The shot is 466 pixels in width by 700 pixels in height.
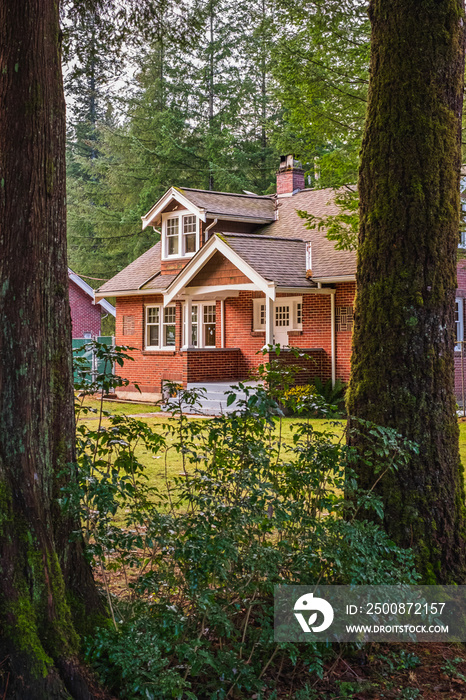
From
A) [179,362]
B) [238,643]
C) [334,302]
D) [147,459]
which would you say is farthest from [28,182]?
[179,362]

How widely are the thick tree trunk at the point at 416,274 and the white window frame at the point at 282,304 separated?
1519 cm

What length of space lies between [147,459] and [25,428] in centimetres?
800

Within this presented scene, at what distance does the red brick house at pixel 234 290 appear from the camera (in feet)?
61.9

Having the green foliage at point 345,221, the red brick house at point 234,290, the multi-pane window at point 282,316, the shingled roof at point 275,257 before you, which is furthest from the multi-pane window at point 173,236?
the green foliage at point 345,221

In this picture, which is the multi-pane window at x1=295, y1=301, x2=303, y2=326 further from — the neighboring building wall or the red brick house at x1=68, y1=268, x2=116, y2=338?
the neighboring building wall

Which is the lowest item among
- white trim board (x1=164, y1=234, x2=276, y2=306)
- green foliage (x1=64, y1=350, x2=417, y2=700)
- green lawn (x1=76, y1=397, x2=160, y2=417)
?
green lawn (x1=76, y1=397, x2=160, y2=417)

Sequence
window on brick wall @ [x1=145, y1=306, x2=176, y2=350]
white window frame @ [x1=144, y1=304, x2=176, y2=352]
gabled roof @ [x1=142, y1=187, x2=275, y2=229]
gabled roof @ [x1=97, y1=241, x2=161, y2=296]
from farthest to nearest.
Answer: gabled roof @ [x1=97, y1=241, x2=161, y2=296] < window on brick wall @ [x1=145, y1=306, x2=176, y2=350] < white window frame @ [x1=144, y1=304, x2=176, y2=352] < gabled roof @ [x1=142, y1=187, x2=275, y2=229]

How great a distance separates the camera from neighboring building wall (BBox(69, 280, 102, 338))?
1325 inches

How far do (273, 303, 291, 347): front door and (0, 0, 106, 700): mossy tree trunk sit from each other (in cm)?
1703

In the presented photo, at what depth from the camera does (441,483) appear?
451 cm

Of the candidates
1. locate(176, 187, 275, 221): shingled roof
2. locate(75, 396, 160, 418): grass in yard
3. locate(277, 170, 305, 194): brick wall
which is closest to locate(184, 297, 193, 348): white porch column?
locate(75, 396, 160, 418): grass in yard

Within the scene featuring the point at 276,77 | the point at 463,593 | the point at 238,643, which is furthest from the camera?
the point at 276,77

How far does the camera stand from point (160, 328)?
23.8 meters

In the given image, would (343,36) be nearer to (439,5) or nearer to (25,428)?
(439,5)
